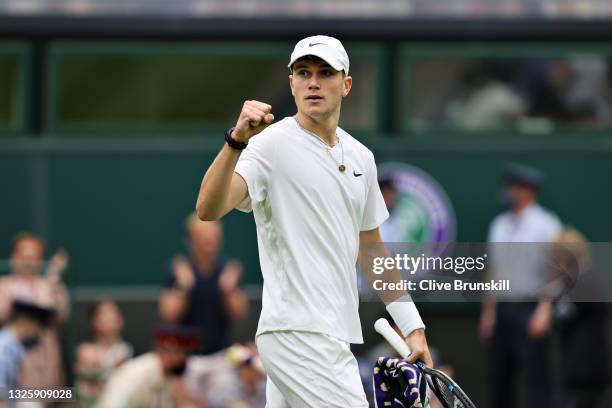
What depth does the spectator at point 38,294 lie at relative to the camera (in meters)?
9.30

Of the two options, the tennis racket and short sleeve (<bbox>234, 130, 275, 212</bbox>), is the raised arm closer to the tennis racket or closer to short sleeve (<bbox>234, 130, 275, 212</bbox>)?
short sleeve (<bbox>234, 130, 275, 212</bbox>)

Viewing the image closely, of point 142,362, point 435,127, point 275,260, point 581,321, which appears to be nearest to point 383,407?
point 275,260

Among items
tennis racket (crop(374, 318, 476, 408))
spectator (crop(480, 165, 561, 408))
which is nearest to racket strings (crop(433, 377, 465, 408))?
tennis racket (crop(374, 318, 476, 408))

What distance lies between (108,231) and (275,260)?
623 centimetres

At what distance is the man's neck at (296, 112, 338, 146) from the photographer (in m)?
5.64

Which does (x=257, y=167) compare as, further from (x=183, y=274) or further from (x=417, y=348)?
(x=183, y=274)

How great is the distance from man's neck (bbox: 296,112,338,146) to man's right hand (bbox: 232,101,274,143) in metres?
0.49

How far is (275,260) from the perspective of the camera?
555 cm

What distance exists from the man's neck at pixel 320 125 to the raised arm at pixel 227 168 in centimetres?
42

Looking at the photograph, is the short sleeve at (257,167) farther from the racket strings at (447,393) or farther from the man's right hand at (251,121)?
the racket strings at (447,393)

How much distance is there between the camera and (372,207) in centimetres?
585

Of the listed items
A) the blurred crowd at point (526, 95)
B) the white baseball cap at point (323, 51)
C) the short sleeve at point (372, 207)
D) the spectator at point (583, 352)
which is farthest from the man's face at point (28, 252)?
the white baseball cap at point (323, 51)

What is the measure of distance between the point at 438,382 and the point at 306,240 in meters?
0.78

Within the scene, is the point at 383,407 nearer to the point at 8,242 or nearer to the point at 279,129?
the point at 279,129
